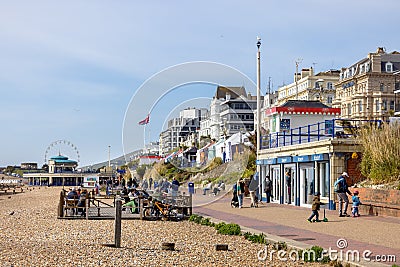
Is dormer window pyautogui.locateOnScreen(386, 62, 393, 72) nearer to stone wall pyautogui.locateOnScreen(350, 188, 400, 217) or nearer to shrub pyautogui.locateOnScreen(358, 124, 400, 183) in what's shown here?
shrub pyautogui.locateOnScreen(358, 124, 400, 183)

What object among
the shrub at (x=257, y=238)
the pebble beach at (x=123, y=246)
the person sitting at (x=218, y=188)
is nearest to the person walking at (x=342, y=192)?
the pebble beach at (x=123, y=246)

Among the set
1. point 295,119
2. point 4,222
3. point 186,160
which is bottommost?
point 4,222

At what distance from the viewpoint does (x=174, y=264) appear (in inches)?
415

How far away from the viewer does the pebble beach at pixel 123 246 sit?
10633 mm

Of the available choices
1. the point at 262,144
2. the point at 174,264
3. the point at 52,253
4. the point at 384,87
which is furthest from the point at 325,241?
the point at 384,87

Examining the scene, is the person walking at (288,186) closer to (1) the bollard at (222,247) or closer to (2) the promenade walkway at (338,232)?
(2) the promenade walkway at (338,232)

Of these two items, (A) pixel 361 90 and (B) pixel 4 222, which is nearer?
(B) pixel 4 222

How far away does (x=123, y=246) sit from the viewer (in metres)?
12.9

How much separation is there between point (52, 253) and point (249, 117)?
42.7 metres

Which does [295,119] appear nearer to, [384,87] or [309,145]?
[309,145]

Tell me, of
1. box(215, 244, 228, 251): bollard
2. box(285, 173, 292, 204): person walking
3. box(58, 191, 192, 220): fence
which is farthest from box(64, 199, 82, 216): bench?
box(285, 173, 292, 204): person walking

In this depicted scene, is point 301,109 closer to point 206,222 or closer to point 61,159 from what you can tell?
point 206,222

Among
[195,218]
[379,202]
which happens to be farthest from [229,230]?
[379,202]

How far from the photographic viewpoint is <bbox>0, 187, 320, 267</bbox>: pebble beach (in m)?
10.6
